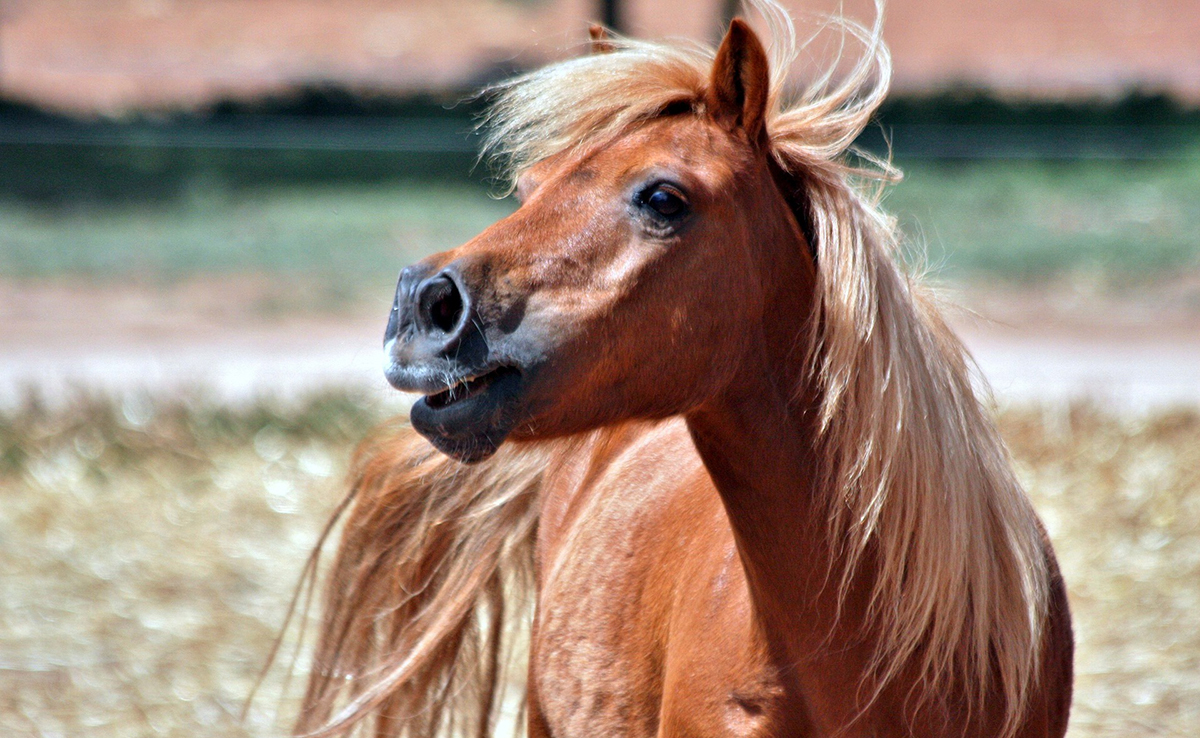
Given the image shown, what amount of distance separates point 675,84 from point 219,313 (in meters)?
6.20

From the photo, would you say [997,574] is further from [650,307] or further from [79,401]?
[79,401]

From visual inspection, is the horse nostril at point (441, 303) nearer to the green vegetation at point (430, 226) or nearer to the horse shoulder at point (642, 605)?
the horse shoulder at point (642, 605)

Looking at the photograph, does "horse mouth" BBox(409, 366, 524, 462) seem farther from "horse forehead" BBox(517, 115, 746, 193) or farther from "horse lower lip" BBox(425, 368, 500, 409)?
"horse forehead" BBox(517, 115, 746, 193)

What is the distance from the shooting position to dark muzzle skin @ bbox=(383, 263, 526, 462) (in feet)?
5.35

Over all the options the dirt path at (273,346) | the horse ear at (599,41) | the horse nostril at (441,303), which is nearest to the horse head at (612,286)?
the horse nostril at (441,303)

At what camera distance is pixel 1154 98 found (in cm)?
1118

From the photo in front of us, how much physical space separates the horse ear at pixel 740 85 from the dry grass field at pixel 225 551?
92.4 inches

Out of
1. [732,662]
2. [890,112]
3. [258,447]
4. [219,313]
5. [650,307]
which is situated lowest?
[732,662]

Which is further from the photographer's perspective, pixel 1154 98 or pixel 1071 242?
pixel 1154 98

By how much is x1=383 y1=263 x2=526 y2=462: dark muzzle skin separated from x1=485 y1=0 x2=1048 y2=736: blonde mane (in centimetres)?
38

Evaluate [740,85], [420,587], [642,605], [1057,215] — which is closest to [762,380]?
[740,85]

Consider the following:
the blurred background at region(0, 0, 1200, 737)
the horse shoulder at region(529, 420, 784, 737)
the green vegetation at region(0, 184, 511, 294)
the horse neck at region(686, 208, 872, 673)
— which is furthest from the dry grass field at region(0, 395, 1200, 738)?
the green vegetation at region(0, 184, 511, 294)

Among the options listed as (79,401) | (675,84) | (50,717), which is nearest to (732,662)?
(675,84)

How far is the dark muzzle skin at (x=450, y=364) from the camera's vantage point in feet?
5.35
